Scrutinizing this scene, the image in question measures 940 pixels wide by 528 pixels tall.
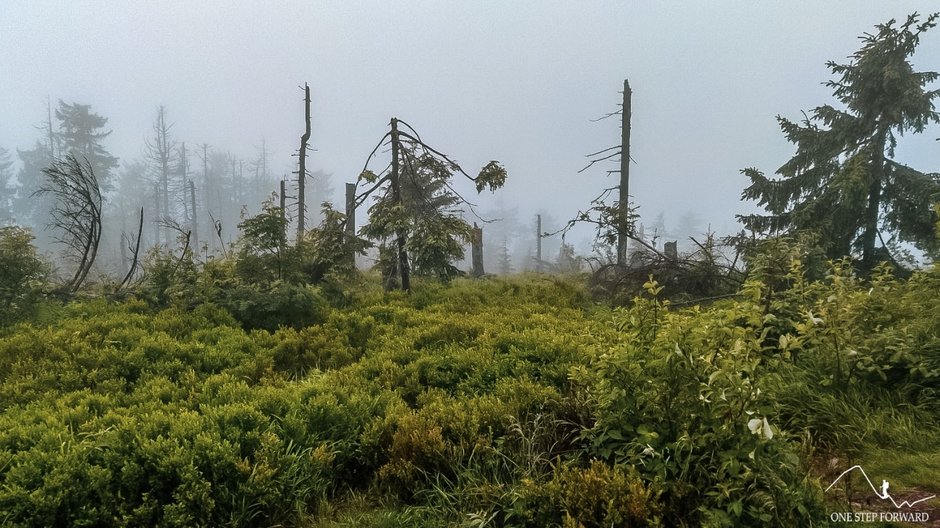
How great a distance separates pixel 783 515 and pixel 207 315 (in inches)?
293

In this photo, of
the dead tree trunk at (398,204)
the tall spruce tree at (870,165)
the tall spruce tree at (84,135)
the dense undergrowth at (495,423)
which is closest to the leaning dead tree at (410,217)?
the dead tree trunk at (398,204)

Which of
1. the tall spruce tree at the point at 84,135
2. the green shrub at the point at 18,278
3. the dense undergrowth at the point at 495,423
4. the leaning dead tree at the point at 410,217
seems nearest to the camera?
the dense undergrowth at the point at 495,423

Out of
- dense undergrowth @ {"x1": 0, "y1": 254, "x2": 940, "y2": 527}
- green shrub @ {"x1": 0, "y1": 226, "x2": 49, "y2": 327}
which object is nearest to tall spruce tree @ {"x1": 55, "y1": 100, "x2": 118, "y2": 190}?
green shrub @ {"x1": 0, "y1": 226, "x2": 49, "y2": 327}

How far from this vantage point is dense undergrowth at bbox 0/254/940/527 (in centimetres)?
242

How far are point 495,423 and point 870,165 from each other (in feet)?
33.0

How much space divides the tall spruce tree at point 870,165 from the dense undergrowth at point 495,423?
4.26 m

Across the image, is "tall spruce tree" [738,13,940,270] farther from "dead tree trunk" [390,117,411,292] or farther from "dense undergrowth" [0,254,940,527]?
"dead tree trunk" [390,117,411,292]

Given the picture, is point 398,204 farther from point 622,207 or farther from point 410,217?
point 622,207

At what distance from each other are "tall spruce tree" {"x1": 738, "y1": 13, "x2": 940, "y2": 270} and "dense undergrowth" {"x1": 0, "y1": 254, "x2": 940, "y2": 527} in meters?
4.26

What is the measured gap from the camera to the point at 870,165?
866cm

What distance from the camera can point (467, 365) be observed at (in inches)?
191

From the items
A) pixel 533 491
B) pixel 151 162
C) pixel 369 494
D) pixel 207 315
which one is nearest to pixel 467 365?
pixel 369 494

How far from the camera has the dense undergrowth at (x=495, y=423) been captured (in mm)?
2420

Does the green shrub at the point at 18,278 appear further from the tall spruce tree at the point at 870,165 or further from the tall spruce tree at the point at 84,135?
the tall spruce tree at the point at 84,135
